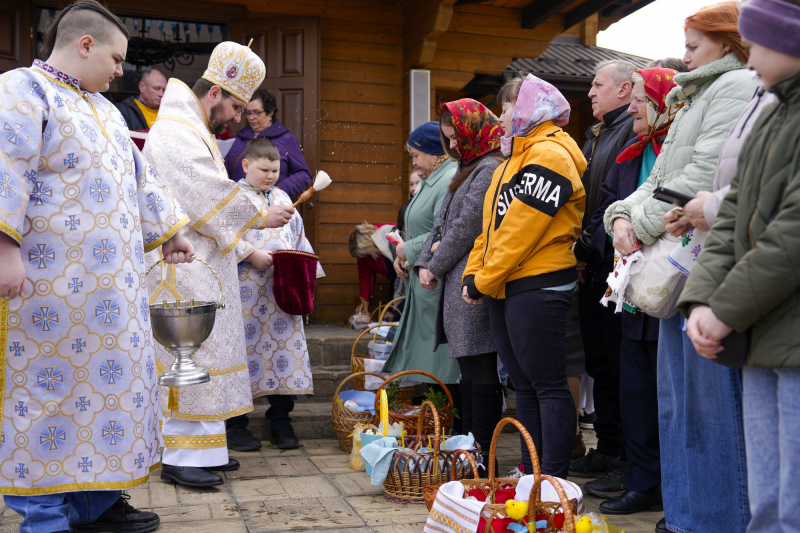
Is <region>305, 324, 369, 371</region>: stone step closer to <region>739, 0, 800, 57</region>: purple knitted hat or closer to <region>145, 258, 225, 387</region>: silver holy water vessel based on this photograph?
<region>145, 258, 225, 387</region>: silver holy water vessel

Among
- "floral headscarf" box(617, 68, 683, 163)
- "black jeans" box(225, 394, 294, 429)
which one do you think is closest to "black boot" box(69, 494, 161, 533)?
"black jeans" box(225, 394, 294, 429)

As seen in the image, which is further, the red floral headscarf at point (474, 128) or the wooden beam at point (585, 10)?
the wooden beam at point (585, 10)

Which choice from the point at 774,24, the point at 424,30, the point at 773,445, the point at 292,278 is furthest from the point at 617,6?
the point at 773,445

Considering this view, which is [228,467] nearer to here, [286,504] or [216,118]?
[286,504]

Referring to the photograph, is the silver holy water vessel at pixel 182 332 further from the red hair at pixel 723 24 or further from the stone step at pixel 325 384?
the stone step at pixel 325 384

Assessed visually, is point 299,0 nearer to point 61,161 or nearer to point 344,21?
point 344,21

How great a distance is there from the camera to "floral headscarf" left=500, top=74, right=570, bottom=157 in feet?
9.32

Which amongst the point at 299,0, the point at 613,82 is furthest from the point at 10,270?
the point at 299,0

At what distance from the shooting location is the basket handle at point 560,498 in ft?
6.40

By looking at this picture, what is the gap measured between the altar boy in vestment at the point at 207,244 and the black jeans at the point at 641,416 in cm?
187

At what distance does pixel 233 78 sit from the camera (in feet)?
11.6

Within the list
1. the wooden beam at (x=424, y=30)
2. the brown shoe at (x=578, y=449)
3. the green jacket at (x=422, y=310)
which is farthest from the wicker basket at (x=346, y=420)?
the wooden beam at (x=424, y=30)

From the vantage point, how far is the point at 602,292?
3352 millimetres

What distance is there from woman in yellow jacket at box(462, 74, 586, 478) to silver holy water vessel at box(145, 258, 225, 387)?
113cm
